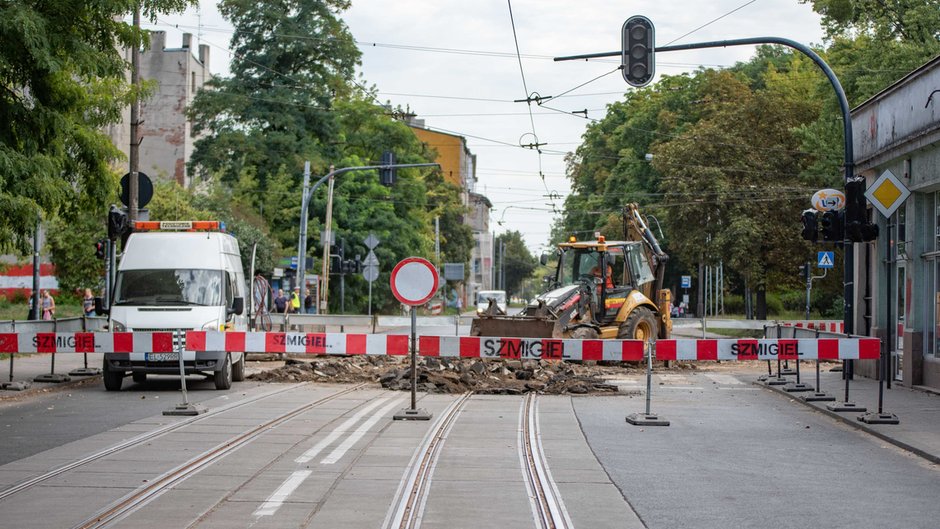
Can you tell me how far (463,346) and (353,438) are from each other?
456cm

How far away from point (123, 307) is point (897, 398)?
1286 centimetres

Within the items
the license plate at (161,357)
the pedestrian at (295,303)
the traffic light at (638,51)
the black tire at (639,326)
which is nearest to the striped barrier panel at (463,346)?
the license plate at (161,357)

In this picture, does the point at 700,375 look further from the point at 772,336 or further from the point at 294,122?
the point at 294,122

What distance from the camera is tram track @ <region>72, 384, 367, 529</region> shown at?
8297mm

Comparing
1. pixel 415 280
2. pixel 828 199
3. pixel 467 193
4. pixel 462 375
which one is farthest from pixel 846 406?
pixel 467 193

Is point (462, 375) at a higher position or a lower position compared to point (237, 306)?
lower

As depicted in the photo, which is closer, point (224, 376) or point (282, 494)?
point (282, 494)

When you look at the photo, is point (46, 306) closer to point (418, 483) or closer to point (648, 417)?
point (648, 417)

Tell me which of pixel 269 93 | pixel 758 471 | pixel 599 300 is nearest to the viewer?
pixel 758 471

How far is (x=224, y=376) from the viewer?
1934 cm

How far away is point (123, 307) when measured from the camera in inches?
755

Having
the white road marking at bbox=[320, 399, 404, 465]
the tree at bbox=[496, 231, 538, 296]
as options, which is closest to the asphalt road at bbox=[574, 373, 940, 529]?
the white road marking at bbox=[320, 399, 404, 465]

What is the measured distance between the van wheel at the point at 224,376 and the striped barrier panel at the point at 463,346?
57.9 inches

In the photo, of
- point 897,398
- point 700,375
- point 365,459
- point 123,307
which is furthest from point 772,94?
point 365,459
